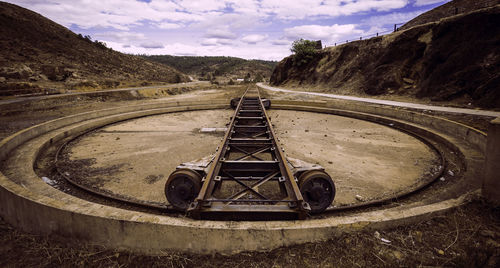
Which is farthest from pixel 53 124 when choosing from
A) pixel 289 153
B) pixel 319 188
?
pixel 319 188

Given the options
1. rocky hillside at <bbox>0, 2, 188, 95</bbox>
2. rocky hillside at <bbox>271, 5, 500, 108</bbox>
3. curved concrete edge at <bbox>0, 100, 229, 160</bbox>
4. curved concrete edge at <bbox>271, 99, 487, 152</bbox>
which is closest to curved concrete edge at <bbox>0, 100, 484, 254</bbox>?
curved concrete edge at <bbox>0, 100, 229, 160</bbox>

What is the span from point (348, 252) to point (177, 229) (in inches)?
66.9

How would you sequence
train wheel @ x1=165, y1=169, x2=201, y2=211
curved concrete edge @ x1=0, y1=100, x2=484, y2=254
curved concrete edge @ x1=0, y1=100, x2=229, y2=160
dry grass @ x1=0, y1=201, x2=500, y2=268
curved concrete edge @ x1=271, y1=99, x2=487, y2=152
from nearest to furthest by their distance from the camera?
dry grass @ x1=0, y1=201, x2=500, y2=268
curved concrete edge @ x1=0, y1=100, x2=484, y2=254
train wheel @ x1=165, y1=169, x2=201, y2=211
curved concrete edge @ x1=0, y1=100, x2=229, y2=160
curved concrete edge @ x1=271, y1=99, x2=487, y2=152

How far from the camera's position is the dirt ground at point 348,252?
7.13ft

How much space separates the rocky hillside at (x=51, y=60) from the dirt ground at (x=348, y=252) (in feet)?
71.3

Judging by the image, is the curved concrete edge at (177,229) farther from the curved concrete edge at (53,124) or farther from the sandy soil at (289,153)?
the curved concrete edge at (53,124)

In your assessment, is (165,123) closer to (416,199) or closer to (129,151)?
(129,151)

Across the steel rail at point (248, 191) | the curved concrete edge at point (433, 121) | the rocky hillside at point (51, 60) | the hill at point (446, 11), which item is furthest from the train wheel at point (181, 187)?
the hill at point (446, 11)

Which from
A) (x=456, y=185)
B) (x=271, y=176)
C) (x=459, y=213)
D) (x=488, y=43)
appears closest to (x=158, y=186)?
(x=271, y=176)

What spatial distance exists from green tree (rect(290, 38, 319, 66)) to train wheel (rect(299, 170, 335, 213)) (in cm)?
3541

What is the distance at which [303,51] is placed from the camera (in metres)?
36.3

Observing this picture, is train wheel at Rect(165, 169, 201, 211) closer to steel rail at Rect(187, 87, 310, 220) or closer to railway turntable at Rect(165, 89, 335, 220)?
railway turntable at Rect(165, 89, 335, 220)

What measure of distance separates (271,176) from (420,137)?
256 inches

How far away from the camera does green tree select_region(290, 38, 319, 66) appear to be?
3575 centimetres
